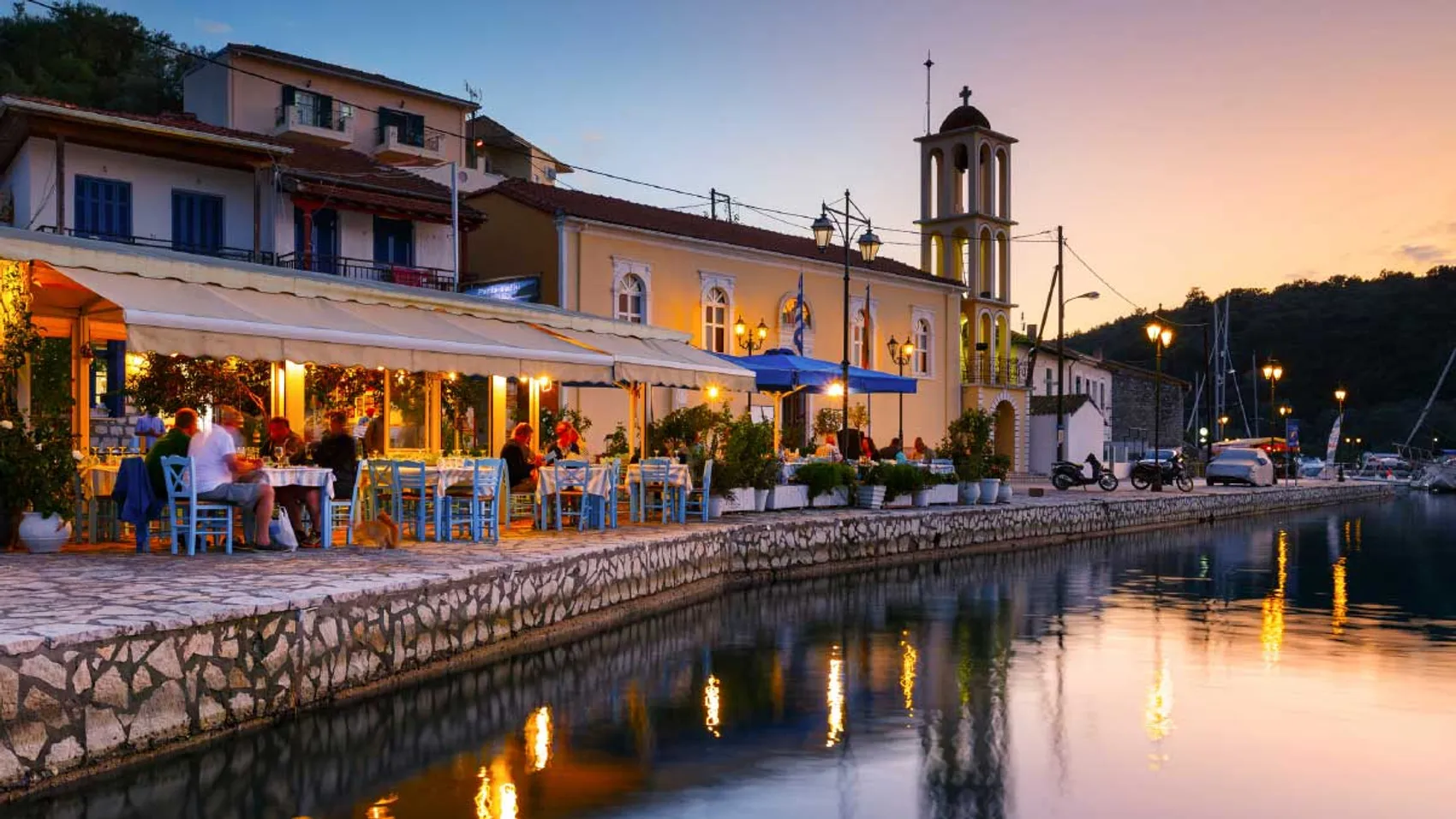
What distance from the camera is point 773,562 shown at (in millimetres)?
16016

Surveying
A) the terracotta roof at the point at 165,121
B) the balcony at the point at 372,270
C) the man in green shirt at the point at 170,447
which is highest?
the terracotta roof at the point at 165,121

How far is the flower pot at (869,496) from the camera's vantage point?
20.4 meters

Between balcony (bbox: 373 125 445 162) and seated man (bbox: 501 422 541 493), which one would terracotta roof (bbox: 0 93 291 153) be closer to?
balcony (bbox: 373 125 445 162)

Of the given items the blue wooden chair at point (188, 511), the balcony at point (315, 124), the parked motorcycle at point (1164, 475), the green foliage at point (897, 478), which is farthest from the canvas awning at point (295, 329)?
the balcony at point (315, 124)

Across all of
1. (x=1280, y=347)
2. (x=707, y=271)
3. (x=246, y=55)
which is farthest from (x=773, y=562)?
(x=1280, y=347)

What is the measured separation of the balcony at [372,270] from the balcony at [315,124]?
1049 centimetres

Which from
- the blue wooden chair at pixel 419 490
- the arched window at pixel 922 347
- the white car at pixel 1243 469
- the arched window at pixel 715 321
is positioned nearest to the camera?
the blue wooden chair at pixel 419 490

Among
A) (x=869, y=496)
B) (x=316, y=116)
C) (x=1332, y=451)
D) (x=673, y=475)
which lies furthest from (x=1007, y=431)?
(x=673, y=475)

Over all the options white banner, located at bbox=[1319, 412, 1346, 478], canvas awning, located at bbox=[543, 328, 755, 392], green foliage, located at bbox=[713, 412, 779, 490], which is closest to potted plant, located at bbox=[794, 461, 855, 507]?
green foliage, located at bbox=[713, 412, 779, 490]

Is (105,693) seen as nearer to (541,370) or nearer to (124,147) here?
(541,370)

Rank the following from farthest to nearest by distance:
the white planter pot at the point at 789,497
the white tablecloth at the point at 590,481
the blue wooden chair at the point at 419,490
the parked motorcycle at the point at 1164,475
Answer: the parked motorcycle at the point at 1164,475, the white planter pot at the point at 789,497, the white tablecloth at the point at 590,481, the blue wooden chair at the point at 419,490

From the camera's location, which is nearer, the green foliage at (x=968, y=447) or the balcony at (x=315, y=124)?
the green foliage at (x=968, y=447)

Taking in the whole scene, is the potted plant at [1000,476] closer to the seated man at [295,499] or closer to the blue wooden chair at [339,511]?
the blue wooden chair at [339,511]

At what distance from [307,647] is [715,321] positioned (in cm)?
Answer: 2220
